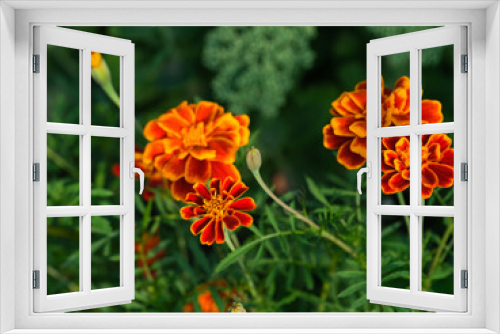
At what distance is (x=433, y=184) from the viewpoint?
1.87 meters

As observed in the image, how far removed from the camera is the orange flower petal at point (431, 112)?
201 centimetres

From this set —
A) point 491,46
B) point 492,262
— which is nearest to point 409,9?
point 491,46

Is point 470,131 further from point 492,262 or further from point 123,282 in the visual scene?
point 123,282

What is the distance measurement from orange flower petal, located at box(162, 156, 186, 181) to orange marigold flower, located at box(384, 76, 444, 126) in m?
0.88

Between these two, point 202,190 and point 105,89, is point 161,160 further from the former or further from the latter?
point 105,89

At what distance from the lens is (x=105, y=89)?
218 cm

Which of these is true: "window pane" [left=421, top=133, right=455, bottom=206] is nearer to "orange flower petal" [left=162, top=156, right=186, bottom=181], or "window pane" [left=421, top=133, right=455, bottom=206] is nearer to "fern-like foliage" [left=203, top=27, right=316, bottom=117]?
"fern-like foliage" [left=203, top=27, right=316, bottom=117]

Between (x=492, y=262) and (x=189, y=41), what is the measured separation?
153 centimetres

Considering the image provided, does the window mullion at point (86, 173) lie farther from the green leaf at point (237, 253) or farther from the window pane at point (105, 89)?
the green leaf at point (237, 253)

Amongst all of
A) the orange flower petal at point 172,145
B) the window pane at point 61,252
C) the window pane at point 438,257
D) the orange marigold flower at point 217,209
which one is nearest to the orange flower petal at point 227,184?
the orange marigold flower at point 217,209

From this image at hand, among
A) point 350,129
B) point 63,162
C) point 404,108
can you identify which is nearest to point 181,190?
point 63,162

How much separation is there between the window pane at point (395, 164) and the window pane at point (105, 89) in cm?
107

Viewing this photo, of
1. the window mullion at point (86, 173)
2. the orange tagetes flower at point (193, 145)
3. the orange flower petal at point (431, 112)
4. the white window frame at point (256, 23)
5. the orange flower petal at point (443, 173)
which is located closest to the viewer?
the white window frame at point (256, 23)

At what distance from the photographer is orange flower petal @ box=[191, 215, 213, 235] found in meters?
2.27
